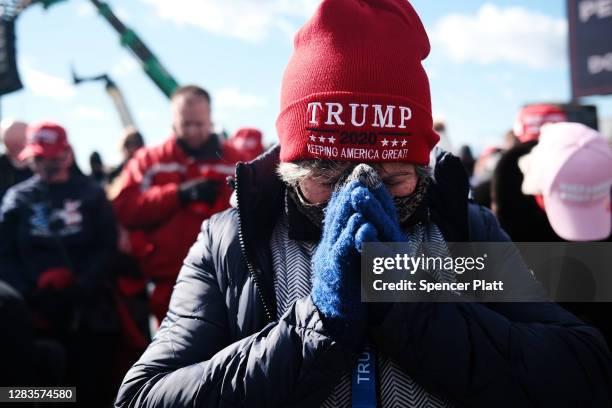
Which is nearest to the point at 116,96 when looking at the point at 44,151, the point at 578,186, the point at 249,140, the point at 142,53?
the point at 142,53

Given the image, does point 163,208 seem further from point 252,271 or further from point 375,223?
point 375,223

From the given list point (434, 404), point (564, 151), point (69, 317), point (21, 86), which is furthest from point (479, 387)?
point (21, 86)

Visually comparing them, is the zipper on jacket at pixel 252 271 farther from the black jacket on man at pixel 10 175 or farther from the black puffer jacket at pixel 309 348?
the black jacket on man at pixel 10 175

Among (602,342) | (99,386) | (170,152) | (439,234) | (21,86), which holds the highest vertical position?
(21,86)

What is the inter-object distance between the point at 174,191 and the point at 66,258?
723 mm

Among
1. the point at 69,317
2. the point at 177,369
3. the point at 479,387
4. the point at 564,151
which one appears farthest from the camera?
the point at 69,317

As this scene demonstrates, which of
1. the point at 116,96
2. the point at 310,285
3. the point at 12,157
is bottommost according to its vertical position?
the point at 310,285

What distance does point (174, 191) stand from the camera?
3.22 meters

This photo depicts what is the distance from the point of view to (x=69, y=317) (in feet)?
9.94

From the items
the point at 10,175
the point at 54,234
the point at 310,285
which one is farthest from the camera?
the point at 10,175

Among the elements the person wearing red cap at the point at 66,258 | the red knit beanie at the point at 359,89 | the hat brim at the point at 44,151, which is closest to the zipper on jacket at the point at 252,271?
the red knit beanie at the point at 359,89

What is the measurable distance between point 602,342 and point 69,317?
9.07 ft

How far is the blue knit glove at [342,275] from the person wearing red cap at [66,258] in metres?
2.52

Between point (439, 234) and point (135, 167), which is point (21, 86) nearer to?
point (135, 167)
